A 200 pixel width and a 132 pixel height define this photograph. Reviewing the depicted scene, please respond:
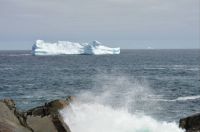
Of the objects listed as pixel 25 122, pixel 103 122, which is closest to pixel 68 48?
pixel 103 122

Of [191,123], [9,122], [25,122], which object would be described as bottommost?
[191,123]

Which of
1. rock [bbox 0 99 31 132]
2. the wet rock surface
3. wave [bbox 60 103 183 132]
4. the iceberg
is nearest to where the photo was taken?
rock [bbox 0 99 31 132]

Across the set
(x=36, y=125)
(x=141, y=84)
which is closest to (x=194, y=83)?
(x=141, y=84)

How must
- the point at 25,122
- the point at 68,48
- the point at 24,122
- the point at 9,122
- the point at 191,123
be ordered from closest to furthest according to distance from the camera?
Answer: the point at 9,122
the point at 24,122
the point at 25,122
the point at 191,123
the point at 68,48

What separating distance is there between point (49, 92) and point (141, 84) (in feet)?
65.3

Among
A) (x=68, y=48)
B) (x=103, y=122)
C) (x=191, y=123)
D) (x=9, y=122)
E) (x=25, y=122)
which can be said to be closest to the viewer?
(x=9, y=122)

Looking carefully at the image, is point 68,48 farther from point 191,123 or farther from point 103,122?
point 191,123

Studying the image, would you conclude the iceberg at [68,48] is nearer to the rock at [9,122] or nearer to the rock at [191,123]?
the rock at [191,123]

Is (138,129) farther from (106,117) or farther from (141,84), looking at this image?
(141,84)

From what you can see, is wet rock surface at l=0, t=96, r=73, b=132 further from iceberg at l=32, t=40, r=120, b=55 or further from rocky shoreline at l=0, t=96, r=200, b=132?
iceberg at l=32, t=40, r=120, b=55

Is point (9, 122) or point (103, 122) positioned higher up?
point (9, 122)

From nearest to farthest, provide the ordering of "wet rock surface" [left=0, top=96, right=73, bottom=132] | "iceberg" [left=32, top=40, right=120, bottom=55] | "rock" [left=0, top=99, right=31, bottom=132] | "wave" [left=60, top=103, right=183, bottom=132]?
"rock" [left=0, top=99, right=31, bottom=132] → "wet rock surface" [left=0, top=96, right=73, bottom=132] → "wave" [left=60, top=103, right=183, bottom=132] → "iceberg" [left=32, top=40, right=120, bottom=55]

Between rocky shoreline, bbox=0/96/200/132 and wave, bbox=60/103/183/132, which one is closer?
rocky shoreline, bbox=0/96/200/132

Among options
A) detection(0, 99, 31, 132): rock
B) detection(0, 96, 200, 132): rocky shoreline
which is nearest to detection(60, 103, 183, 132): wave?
detection(0, 96, 200, 132): rocky shoreline
